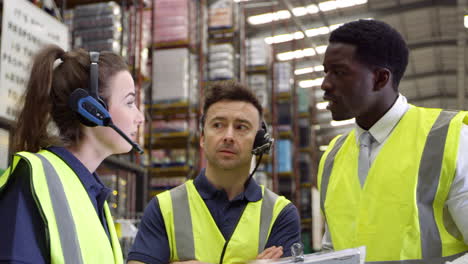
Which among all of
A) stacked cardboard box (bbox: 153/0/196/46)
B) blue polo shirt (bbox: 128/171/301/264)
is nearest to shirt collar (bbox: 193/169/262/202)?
blue polo shirt (bbox: 128/171/301/264)

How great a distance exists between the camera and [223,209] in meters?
2.10

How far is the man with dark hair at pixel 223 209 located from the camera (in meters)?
1.99

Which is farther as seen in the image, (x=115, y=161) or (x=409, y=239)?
(x=115, y=161)

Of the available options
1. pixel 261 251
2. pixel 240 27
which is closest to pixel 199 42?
pixel 240 27

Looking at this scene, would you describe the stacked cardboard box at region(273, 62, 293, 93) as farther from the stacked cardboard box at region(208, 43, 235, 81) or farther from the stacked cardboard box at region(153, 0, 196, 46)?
the stacked cardboard box at region(153, 0, 196, 46)

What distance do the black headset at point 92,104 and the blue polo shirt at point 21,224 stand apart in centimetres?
29

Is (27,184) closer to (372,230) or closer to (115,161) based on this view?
(372,230)

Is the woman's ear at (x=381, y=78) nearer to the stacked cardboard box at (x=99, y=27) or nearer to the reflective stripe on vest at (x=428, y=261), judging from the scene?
the reflective stripe on vest at (x=428, y=261)

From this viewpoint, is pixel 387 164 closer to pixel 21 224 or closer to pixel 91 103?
pixel 91 103

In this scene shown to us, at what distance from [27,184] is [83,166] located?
307 mm

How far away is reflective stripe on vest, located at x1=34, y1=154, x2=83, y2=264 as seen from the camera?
1246 mm

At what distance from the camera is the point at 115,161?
3969 mm

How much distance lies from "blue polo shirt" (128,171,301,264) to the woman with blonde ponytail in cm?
36

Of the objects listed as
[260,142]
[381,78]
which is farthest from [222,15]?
[381,78]
